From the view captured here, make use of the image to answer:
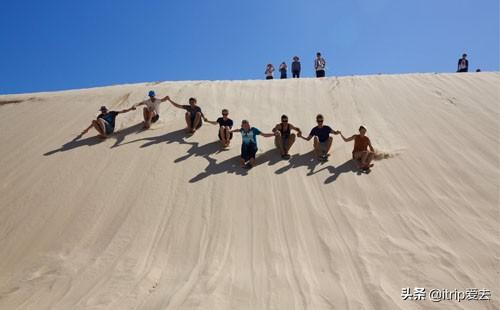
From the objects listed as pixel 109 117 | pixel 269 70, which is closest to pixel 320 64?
pixel 269 70

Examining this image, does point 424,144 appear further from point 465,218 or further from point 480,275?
point 480,275

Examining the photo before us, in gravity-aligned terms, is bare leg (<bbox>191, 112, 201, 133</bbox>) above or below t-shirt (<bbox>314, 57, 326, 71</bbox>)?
below

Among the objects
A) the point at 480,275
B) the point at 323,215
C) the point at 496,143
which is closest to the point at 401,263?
the point at 480,275

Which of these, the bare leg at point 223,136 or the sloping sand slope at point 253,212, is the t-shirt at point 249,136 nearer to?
the sloping sand slope at point 253,212

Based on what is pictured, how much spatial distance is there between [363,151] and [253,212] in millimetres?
2408

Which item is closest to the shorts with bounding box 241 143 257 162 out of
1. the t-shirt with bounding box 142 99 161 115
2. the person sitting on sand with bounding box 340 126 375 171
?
the person sitting on sand with bounding box 340 126 375 171

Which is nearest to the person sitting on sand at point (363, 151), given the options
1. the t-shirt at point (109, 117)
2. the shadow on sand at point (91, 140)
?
the shadow on sand at point (91, 140)

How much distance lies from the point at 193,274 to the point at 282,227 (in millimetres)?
1414

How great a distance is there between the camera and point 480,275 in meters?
4.24

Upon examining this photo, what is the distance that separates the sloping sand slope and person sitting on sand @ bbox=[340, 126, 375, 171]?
0.19 metres

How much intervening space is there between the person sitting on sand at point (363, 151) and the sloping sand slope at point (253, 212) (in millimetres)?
190

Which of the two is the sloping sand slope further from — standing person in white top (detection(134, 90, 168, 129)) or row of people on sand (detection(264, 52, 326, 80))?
row of people on sand (detection(264, 52, 326, 80))

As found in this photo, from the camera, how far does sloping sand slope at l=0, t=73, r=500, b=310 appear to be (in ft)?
13.6

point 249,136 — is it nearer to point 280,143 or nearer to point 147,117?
point 280,143
